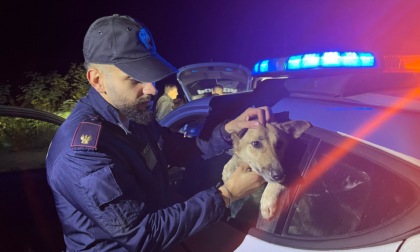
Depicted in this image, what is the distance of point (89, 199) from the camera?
1160 millimetres

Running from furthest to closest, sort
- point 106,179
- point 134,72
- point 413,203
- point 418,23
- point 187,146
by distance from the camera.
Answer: point 418,23
point 187,146
point 134,72
point 106,179
point 413,203

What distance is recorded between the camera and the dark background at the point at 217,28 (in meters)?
10.0

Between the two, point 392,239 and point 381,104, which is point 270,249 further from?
point 381,104

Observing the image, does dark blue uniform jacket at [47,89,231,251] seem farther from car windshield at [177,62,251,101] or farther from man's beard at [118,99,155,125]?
car windshield at [177,62,251,101]

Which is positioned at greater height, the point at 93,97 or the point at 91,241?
the point at 93,97

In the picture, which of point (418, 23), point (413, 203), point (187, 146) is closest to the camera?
point (413, 203)

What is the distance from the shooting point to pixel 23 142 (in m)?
4.45

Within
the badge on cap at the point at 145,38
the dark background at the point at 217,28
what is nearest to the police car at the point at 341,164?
the badge on cap at the point at 145,38

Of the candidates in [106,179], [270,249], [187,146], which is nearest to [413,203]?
[270,249]

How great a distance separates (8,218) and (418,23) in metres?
8.56

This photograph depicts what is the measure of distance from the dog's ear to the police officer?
0.09 meters

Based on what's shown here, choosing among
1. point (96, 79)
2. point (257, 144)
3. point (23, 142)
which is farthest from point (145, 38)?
point (23, 142)

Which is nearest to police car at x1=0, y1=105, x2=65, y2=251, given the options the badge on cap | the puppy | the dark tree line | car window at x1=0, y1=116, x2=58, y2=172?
car window at x1=0, y1=116, x2=58, y2=172

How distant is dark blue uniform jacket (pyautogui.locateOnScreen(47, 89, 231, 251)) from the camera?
117 cm
